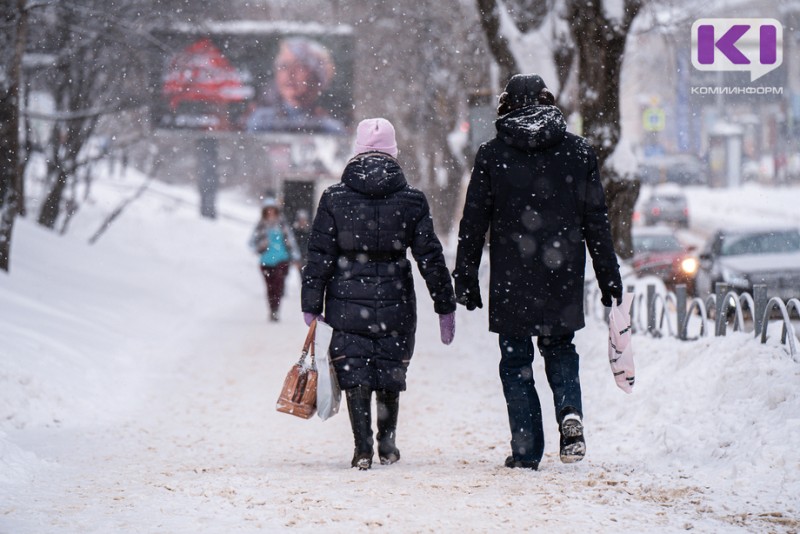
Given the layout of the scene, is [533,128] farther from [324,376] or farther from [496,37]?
[496,37]

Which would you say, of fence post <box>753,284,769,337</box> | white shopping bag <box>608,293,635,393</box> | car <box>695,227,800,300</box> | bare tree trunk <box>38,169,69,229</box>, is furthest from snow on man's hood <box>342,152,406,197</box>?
bare tree trunk <box>38,169,69,229</box>

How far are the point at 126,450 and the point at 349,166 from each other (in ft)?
8.34

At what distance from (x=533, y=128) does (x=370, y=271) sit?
110 cm

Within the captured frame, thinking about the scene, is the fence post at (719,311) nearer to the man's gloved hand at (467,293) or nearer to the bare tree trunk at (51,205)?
the man's gloved hand at (467,293)

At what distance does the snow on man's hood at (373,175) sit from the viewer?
18.8 feet

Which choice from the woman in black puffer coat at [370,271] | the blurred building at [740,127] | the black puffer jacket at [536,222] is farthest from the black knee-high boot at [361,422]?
the blurred building at [740,127]

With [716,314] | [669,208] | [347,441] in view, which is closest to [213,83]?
[669,208]


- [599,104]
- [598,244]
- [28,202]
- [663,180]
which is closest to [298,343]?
[599,104]

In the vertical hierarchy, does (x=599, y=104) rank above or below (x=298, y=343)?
above

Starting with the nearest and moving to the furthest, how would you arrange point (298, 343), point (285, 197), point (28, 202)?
point (298, 343) → point (28, 202) → point (285, 197)

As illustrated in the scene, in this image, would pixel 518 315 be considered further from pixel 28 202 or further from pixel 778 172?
pixel 778 172

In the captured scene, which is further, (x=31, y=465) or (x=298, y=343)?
(x=298, y=343)

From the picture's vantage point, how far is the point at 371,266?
5.80 metres

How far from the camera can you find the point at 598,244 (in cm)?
546
